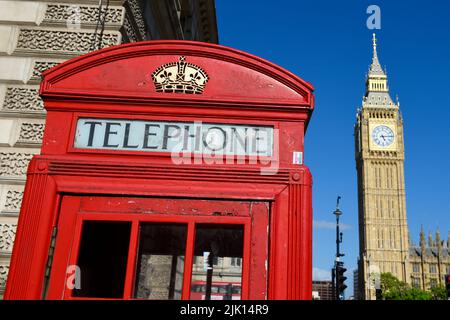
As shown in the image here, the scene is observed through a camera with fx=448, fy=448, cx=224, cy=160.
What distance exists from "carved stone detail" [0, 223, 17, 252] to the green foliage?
207 feet

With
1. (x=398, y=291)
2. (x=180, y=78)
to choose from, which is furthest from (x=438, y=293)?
(x=180, y=78)

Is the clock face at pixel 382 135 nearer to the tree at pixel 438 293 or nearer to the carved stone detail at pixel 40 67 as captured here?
the tree at pixel 438 293

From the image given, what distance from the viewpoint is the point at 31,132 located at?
3830 millimetres

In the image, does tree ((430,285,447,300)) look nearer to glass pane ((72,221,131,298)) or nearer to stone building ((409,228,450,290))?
stone building ((409,228,450,290))

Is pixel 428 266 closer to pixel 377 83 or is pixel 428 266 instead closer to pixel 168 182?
pixel 377 83

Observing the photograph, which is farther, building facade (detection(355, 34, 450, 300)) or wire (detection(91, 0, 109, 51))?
building facade (detection(355, 34, 450, 300))

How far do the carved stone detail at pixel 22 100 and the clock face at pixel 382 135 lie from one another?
78.6 meters

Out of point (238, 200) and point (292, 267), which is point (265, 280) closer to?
point (292, 267)

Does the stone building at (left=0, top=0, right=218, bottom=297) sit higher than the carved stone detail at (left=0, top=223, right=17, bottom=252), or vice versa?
the stone building at (left=0, top=0, right=218, bottom=297)

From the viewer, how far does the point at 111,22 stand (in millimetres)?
4285

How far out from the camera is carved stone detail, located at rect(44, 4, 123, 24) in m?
4.29

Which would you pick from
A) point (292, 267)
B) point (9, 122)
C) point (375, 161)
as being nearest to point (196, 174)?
point (292, 267)

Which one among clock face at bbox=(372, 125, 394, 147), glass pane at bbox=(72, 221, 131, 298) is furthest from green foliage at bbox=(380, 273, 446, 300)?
glass pane at bbox=(72, 221, 131, 298)

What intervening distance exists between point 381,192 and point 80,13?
Result: 78044 millimetres
